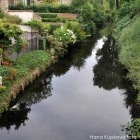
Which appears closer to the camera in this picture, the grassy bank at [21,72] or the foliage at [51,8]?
the grassy bank at [21,72]

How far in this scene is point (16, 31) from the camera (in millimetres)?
15766

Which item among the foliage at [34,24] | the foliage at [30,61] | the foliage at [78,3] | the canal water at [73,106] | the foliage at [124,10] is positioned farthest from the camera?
the foliage at [78,3]

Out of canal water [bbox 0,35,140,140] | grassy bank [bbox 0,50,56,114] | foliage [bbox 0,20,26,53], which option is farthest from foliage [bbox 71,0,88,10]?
foliage [bbox 0,20,26,53]

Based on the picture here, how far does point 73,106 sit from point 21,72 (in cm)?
433

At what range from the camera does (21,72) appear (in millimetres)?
15680

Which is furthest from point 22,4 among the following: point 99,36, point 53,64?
point 53,64

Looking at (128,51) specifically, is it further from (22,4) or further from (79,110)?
(22,4)

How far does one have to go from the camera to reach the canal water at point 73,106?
1101cm

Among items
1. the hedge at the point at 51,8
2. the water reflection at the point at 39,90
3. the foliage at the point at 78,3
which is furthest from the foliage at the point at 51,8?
the water reflection at the point at 39,90

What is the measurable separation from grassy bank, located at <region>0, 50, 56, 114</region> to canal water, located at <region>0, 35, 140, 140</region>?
428 millimetres

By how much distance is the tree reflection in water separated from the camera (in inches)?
555

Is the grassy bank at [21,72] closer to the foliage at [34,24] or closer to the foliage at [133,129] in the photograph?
the foliage at [34,24]

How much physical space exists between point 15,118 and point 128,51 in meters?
9.94

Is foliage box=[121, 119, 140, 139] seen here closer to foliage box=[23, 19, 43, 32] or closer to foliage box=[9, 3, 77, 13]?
foliage box=[23, 19, 43, 32]
